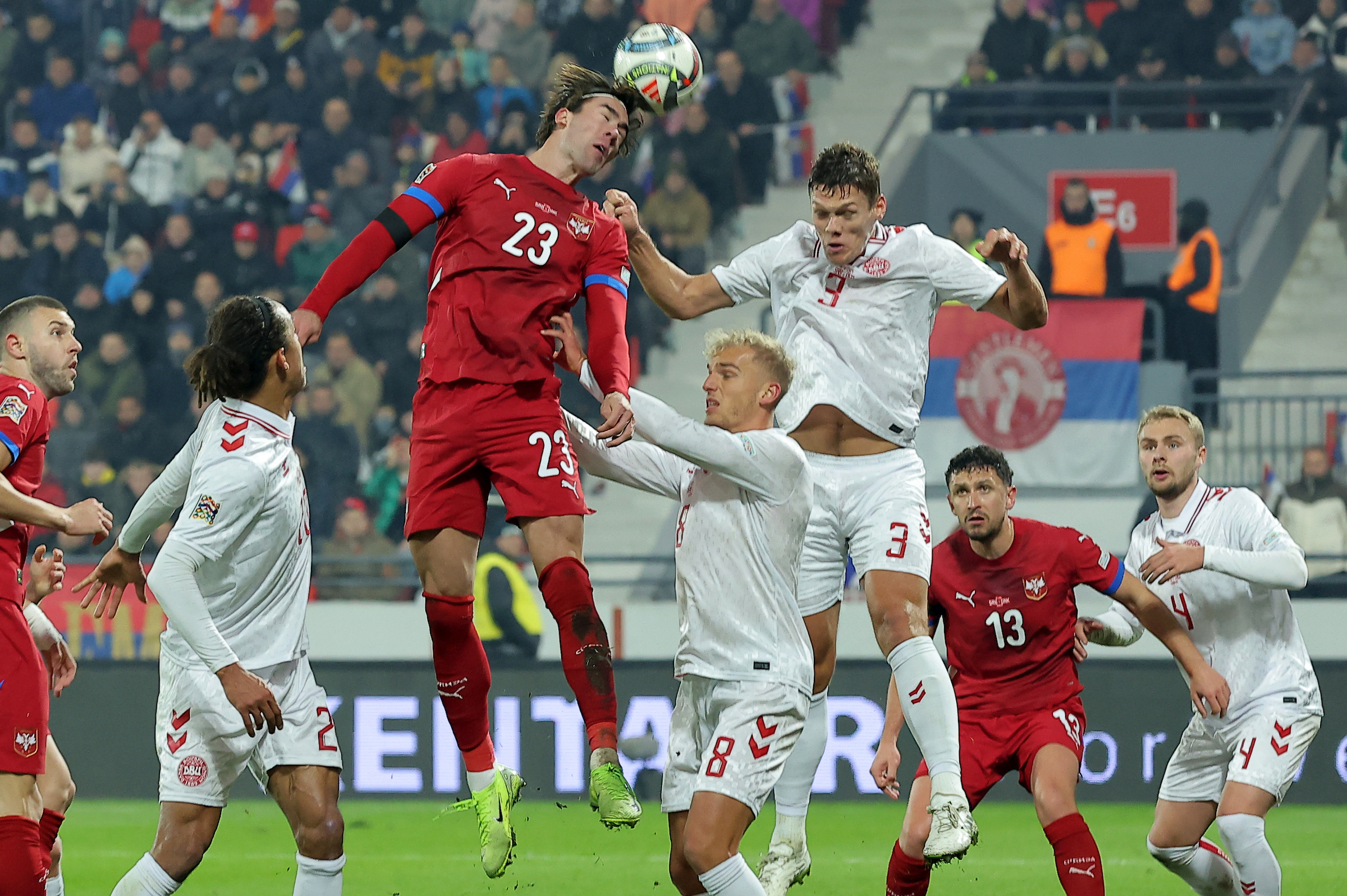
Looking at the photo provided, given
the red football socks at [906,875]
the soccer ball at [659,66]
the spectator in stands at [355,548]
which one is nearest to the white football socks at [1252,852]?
the red football socks at [906,875]

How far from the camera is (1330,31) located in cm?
1372

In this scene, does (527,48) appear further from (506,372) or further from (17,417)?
(17,417)

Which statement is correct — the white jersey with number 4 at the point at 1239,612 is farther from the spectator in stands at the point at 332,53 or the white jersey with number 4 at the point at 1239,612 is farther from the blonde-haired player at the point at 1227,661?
the spectator in stands at the point at 332,53

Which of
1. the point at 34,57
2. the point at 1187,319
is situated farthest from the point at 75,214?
the point at 1187,319

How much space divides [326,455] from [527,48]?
473 cm

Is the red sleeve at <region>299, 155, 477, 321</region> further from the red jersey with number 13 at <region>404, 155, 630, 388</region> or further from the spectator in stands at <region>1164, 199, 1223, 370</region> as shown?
the spectator in stands at <region>1164, 199, 1223, 370</region>

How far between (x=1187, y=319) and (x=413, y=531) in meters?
8.44

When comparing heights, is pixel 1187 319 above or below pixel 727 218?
below

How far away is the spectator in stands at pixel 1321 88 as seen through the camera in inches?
529

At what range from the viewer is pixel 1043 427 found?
11.6 meters

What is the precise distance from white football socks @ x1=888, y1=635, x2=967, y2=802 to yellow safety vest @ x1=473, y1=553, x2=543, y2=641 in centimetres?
544

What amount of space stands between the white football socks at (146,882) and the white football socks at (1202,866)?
11.0 ft

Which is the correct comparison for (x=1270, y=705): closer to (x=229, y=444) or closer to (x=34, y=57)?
(x=229, y=444)

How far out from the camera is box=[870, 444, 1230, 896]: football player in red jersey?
5664 mm
